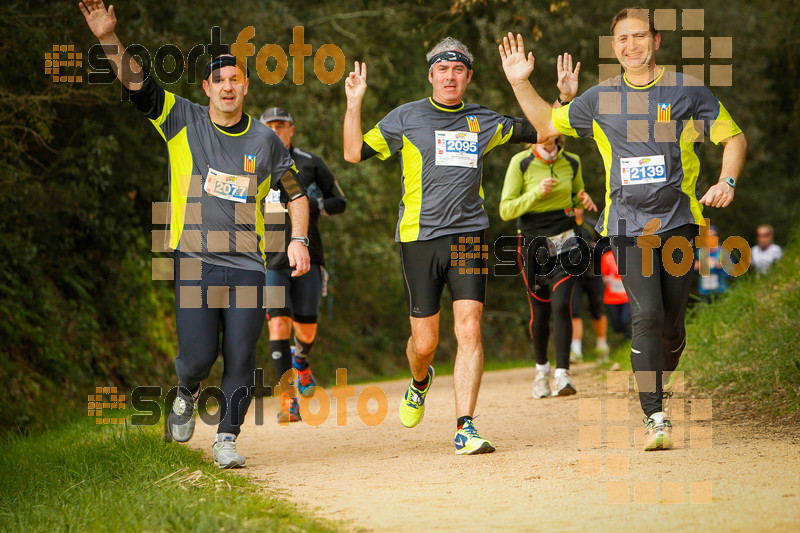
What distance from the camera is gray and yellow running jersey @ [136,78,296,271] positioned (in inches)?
236

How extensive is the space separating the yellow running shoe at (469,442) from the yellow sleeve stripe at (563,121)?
2.01 metres

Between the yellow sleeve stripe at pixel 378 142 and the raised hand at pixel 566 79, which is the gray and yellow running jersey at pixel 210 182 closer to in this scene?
the yellow sleeve stripe at pixel 378 142

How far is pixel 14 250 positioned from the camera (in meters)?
10.7

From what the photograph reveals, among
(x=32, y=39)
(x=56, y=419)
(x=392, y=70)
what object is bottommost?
(x=56, y=419)

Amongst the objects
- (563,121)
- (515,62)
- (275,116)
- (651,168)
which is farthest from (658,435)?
(275,116)

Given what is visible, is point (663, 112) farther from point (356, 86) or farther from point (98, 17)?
point (98, 17)

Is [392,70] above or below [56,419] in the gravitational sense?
above

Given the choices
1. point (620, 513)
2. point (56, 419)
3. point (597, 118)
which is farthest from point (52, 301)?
point (620, 513)

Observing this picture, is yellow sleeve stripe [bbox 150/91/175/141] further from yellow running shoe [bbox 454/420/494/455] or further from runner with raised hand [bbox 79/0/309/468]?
yellow running shoe [bbox 454/420/494/455]

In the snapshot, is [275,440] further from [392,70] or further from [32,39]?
[392,70]

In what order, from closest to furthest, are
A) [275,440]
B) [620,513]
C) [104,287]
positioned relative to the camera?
[620,513], [275,440], [104,287]

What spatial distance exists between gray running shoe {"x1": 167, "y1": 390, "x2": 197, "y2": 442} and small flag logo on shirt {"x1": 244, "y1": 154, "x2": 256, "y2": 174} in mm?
1524

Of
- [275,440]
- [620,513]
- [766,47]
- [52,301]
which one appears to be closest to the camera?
[620,513]

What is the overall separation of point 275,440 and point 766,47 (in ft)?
74.9
